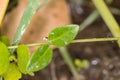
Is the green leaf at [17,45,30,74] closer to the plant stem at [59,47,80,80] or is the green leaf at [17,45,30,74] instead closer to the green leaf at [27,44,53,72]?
the green leaf at [27,44,53,72]

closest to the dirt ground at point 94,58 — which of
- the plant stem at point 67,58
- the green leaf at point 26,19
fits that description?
the plant stem at point 67,58

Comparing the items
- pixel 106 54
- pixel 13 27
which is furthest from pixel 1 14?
pixel 106 54

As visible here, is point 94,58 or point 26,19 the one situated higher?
point 26,19

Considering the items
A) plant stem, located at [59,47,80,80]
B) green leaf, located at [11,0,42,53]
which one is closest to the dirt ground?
plant stem, located at [59,47,80,80]

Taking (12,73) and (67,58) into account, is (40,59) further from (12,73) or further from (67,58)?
(67,58)

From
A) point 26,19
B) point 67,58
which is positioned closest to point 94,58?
point 67,58

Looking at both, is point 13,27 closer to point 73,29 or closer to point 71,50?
point 71,50
